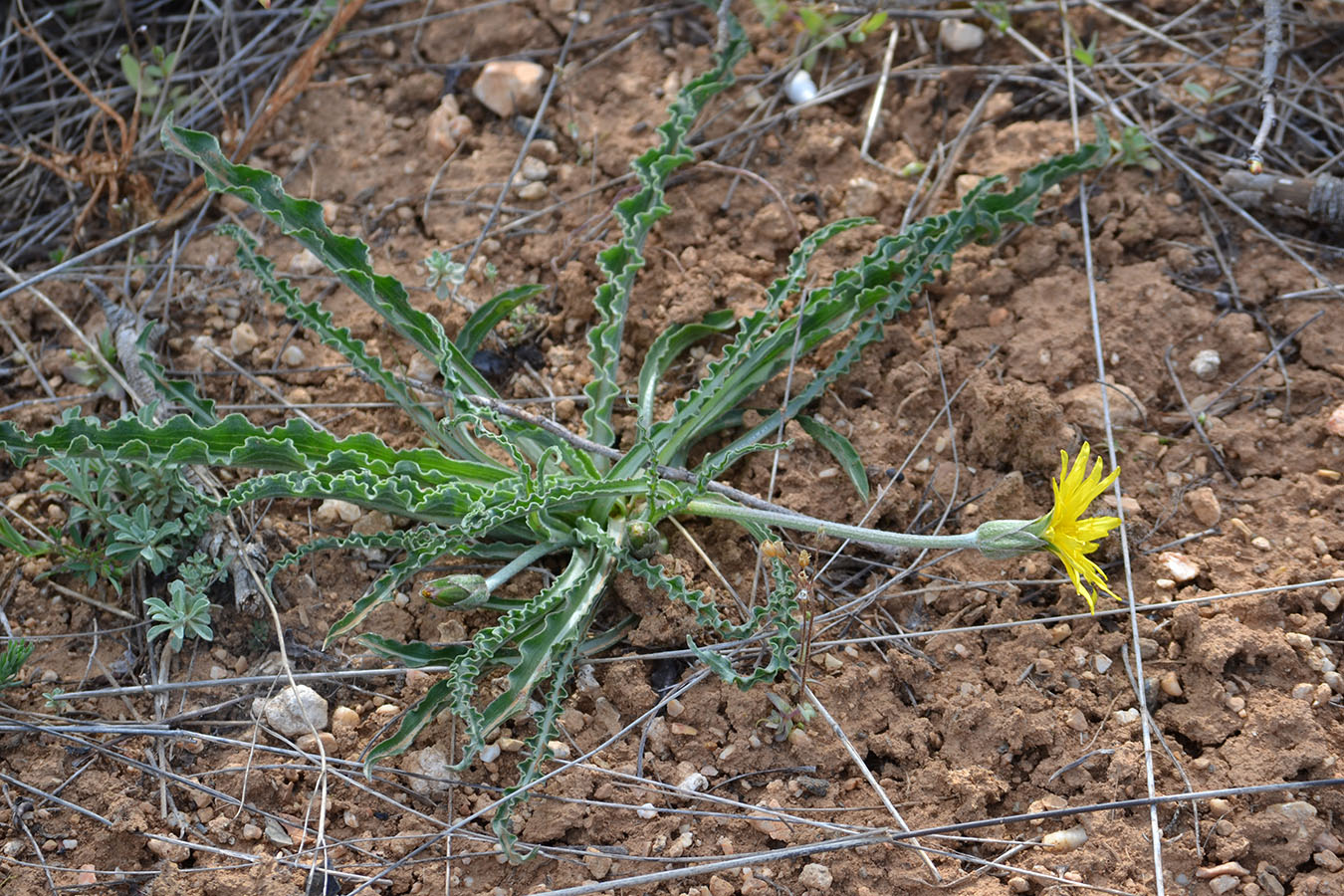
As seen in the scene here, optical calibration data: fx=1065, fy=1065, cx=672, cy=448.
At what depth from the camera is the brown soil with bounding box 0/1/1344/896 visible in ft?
6.87

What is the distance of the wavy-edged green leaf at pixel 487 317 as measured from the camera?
277 cm

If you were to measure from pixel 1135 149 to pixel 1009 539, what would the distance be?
148 centimetres

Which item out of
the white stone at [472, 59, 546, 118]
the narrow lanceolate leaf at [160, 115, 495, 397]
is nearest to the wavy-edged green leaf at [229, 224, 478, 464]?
the narrow lanceolate leaf at [160, 115, 495, 397]

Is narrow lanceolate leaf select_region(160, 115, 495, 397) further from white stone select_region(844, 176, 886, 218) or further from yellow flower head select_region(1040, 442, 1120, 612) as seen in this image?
yellow flower head select_region(1040, 442, 1120, 612)

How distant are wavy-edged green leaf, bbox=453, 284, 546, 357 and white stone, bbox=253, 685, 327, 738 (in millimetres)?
961

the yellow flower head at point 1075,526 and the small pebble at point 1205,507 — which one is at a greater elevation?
the yellow flower head at point 1075,526

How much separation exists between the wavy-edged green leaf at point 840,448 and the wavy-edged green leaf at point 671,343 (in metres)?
0.34

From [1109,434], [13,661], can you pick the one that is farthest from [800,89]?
[13,661]

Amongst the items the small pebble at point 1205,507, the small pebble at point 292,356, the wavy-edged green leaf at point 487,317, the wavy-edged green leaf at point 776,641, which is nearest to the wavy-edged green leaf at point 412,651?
the wavy-edged green leaf at point 776,641

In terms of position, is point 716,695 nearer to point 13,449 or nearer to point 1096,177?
point 13,449

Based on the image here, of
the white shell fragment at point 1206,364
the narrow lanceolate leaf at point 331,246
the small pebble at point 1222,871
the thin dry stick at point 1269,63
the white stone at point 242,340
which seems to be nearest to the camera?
the small pebble at point 1222,871

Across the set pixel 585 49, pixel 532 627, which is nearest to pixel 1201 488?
pixel 532 627

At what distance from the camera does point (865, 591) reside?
246cm

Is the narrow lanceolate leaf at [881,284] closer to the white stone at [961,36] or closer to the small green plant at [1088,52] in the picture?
the small green plant at [1088,52]
